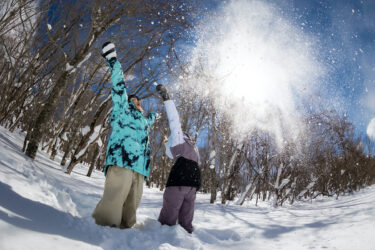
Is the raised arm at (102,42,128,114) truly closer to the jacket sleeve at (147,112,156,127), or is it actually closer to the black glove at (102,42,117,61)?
the black glove at (102,42,117,61)

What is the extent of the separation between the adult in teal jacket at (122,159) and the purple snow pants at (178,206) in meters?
0.34

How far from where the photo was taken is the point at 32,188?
2.44 m

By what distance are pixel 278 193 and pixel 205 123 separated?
4.08 metres

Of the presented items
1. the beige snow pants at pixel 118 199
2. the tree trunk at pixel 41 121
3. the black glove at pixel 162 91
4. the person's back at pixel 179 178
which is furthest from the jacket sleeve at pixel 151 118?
the tree trunk at pixel 41 121

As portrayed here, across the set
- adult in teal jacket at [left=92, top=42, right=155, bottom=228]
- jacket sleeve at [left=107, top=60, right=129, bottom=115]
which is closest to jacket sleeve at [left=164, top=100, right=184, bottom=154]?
adult in teal jacket at [left=92, top=42, right=155, bottom=228]

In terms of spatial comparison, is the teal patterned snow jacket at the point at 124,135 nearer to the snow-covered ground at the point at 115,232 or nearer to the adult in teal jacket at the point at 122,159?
the adult in teal jacket at the point at 122,159

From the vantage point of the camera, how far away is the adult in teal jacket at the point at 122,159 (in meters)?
2.35

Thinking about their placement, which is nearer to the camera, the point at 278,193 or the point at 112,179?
the point at 112,179

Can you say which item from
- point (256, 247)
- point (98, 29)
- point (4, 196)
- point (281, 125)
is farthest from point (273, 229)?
point (281, 125)

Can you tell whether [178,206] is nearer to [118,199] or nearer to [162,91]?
[118,199]

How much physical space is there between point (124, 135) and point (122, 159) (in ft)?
0.86

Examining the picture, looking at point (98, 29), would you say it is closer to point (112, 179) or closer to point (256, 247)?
point (112, 179)

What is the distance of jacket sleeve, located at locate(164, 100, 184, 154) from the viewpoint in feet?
8.77

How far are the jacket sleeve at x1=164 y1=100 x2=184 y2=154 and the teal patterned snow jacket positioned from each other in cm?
33
